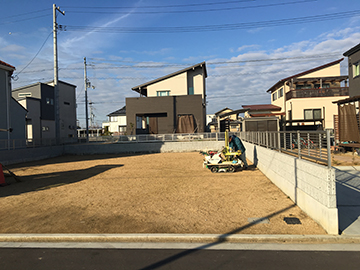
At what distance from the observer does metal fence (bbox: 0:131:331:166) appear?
5168mm

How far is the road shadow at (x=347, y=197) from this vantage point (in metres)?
5.18

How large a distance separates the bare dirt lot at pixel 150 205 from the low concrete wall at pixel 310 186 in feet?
0.66

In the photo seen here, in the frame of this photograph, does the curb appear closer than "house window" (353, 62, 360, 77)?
Yes

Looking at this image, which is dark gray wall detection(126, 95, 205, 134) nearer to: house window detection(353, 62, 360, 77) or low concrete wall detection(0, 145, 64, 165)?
low concrete wall detection(0, 145, 64, 165)

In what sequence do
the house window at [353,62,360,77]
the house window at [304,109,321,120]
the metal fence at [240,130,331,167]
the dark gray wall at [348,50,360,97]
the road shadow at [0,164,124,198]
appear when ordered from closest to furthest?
the metal fence at [240,130,331,167] → the road shadow at [0,164,124,198] → the dark gray wall at [348,50,360,97] → the house window at [353,62,360,77] → the house window at [304,109,321,120]

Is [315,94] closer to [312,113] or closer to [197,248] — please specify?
[312,113]

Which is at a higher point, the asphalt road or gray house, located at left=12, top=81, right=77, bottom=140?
gray house, located at left=12, top=81, right=77, bottom=140

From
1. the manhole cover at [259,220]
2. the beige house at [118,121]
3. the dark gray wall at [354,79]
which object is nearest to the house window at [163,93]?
the dark gray wall at [354,79]

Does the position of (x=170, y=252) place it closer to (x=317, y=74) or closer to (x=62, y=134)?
(x=317, y=74)

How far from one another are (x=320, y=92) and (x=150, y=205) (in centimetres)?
2563

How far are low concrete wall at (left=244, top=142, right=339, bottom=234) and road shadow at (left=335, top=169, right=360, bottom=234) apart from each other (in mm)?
424

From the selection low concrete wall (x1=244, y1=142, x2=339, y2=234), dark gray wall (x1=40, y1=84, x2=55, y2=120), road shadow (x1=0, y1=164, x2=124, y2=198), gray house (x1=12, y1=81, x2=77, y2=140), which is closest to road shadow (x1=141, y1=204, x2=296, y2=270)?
low concrete wall (x1=244, y1=142, x2=339, y2=234)

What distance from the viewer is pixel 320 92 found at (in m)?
25.8

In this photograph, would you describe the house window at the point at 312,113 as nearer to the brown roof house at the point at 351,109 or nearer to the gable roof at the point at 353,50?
the brown roof house at the point at 351,109
